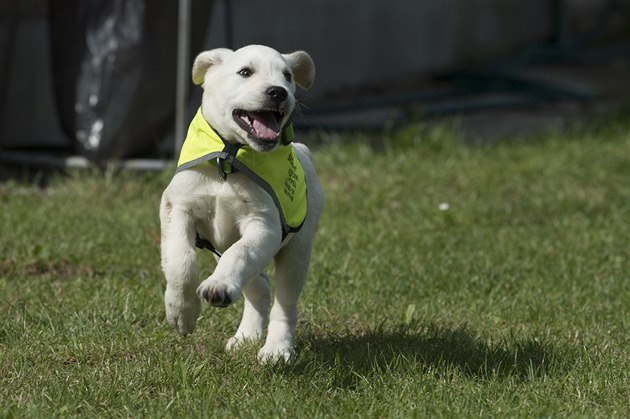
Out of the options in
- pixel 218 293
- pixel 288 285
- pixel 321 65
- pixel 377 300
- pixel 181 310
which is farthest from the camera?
pixel 321 65

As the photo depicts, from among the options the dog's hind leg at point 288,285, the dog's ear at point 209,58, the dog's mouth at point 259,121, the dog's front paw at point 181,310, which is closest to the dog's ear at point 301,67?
the dog's ear at point 209,58

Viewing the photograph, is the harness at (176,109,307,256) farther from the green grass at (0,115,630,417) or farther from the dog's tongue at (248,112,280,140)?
the green grass at (0,115,630,417)

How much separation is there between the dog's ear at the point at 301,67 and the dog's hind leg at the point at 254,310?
74 cm

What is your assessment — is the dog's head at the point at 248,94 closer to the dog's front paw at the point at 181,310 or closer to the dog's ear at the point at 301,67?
the dog's ear at the point at 301,67

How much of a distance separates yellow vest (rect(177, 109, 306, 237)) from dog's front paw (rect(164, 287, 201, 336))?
40cm

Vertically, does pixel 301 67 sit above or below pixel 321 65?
above

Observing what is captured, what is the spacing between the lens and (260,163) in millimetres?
3982

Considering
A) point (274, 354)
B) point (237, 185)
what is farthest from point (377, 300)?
point (237, 185)

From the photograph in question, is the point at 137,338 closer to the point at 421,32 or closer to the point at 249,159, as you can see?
the point at 249,159

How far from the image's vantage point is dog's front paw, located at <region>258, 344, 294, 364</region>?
4.03 m

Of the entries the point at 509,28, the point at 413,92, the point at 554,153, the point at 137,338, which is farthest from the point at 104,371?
the point at 509,28

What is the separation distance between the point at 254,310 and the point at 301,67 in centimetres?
91

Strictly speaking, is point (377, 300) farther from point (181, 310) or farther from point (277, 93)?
point (277, 93)

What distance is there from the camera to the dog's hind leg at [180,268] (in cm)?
385
